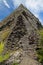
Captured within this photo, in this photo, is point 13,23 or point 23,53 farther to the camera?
point 13,23

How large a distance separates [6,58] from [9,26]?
1718cm

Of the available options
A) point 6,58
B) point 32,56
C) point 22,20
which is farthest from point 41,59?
point 22,20

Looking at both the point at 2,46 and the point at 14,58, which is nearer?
the point at 14,58

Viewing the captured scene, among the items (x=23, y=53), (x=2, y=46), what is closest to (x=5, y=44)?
(x=2, y=46)

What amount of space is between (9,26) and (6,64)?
19228mm

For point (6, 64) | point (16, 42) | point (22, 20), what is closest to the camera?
point (6, 64)

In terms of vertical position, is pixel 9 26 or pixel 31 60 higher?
pixel 9 26

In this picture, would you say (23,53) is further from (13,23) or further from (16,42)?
(13,23)

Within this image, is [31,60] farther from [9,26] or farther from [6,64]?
[9,26]

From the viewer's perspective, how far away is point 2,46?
82.9 metres

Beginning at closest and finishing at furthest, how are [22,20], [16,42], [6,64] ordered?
[6,64] < [16,42] < [22,20]

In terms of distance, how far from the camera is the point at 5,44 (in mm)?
82562

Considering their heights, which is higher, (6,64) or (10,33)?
(10,33)

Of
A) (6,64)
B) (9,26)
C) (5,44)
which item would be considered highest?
(9,26)
